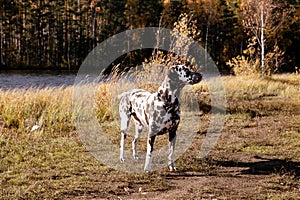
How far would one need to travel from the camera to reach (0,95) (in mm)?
10695

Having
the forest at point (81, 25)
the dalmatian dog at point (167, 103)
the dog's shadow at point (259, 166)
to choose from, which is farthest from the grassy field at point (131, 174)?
the forest at point (81, 25)

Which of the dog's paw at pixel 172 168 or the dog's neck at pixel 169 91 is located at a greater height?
the dog's neck at pixel 169 91

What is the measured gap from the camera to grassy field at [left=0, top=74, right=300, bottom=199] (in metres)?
5.12

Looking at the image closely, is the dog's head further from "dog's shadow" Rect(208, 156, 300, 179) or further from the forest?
the forest

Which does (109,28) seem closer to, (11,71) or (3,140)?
(11,71)

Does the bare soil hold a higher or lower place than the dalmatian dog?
lower

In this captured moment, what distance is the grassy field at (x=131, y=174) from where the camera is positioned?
512 centimetres

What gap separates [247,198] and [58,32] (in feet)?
114

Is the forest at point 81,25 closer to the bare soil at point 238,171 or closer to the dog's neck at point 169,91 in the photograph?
the bare soil at point 238,171

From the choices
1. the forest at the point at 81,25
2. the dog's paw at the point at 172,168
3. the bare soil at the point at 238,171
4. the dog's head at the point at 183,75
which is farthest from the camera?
the forest at the point at 81,25

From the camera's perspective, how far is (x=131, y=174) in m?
5.79

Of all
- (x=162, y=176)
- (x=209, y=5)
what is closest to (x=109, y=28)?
(x=209, y=5)

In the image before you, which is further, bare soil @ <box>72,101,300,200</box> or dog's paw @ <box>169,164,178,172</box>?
dog's paw @ <box>169,164,178,172</box>

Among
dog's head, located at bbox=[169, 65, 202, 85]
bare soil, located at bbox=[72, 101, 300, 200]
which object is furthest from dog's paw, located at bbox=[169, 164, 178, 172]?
dog's head, located at bbox=[169, 65, 202, 85]
